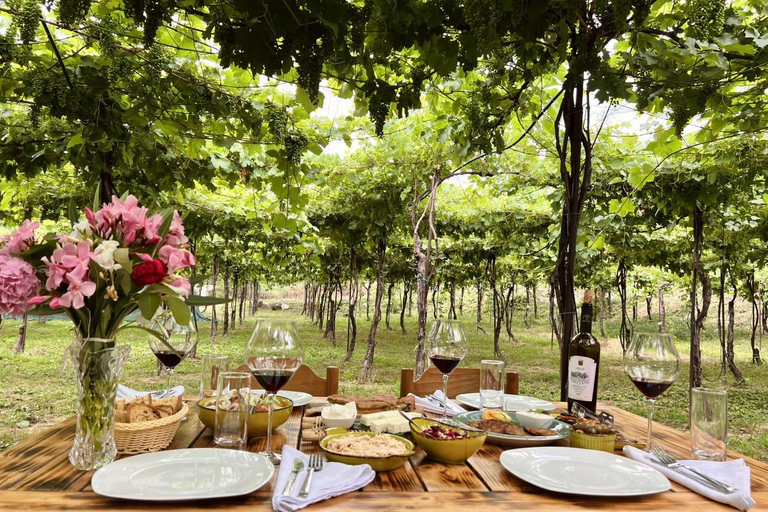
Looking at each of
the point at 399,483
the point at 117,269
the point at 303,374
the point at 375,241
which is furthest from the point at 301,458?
the point at 375,241

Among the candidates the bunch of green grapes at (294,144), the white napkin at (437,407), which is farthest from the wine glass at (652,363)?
the bunch of green grapes at (294,144)

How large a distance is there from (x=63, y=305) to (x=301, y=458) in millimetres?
609

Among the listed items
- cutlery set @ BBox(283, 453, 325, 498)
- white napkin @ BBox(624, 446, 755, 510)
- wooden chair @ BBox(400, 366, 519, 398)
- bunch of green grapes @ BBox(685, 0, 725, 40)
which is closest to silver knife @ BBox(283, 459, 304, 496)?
cutlery set @ BBox(283, 453, 325, 498)

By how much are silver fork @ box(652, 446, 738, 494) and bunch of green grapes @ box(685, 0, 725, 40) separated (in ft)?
5.11

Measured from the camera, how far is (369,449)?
1186mm

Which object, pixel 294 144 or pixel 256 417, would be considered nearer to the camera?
pixel 256 417

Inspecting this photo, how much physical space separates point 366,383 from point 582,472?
6.37 metres

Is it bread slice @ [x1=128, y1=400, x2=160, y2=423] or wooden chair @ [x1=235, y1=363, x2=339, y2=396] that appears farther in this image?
wooden chair @ [x1=235, y1=363, x2=339, y2=396]

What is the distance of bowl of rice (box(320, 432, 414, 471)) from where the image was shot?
3.67ft

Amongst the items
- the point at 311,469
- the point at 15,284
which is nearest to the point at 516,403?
the point at 311,469

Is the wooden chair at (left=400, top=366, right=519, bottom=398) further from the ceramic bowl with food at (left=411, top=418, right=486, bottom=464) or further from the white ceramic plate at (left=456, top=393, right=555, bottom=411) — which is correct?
the ceramic bowl with food at (left=411, top=418, right=486, bottom=464)

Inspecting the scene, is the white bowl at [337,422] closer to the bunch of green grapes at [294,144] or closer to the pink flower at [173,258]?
the pink flower at [173,258]

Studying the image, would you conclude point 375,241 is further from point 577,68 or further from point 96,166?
point 577,68

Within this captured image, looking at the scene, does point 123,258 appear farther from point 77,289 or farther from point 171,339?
point 171,339
